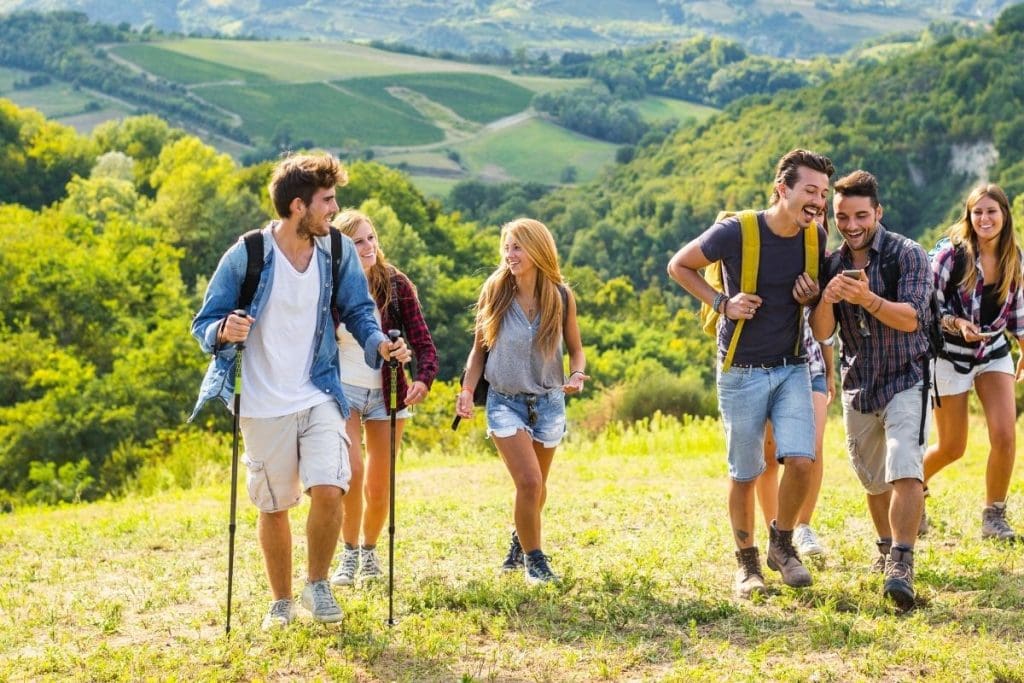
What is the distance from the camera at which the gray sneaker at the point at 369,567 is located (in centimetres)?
774

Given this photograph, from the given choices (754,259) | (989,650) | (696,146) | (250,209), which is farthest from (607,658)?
(696,146)

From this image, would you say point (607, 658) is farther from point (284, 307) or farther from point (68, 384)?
point (68, 384)

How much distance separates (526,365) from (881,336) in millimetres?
1917

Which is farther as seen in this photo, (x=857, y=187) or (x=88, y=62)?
(x=88, y=62)

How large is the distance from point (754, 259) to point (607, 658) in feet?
6.99

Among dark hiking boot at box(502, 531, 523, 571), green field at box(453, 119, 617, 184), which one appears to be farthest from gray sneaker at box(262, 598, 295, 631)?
green field at box(453, 119, 617, 184)

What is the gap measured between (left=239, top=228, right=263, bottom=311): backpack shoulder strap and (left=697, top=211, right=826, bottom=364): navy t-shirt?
2.25m

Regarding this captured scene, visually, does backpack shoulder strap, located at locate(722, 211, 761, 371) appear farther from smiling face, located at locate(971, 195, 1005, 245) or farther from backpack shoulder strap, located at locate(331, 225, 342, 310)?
backpack shoulder strap, located at locate(331, 225, 342, 310)

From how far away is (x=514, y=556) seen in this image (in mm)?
7918

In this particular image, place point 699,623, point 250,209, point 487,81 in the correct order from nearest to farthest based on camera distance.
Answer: point 699,623
point 250,209
point 487,81

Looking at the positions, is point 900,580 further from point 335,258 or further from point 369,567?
point 335,258

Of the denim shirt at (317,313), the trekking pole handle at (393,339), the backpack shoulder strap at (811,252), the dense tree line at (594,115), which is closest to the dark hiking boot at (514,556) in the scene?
the trekking pole handle at (393,339)

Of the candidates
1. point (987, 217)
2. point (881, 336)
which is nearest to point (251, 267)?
point (881, 336)

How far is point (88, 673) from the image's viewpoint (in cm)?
598
